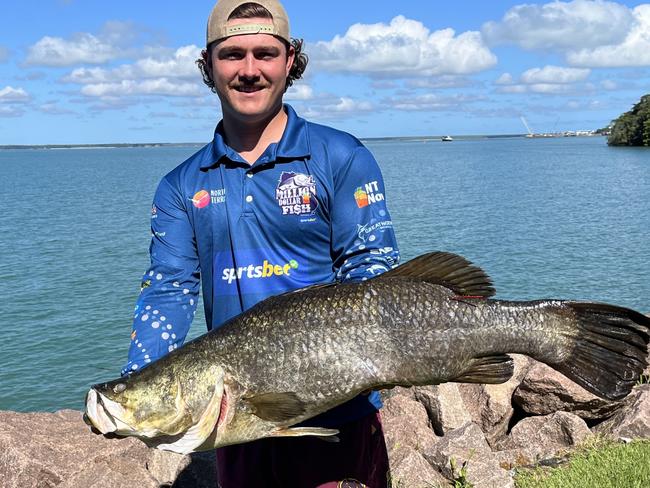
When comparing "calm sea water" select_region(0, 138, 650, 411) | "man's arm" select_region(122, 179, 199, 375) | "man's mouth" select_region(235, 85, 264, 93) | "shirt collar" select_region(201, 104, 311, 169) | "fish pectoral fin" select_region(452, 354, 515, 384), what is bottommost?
"calm sea water" select_region(0, 138, 650, 411)

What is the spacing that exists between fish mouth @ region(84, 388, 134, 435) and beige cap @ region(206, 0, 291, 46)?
6.43ft

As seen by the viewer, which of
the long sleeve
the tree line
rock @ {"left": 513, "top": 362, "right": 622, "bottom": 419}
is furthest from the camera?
the tree line

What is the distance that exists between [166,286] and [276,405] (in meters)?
1.00

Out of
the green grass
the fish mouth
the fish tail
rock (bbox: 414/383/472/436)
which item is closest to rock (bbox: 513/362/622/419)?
rock (bbox: 414/383/472/436)

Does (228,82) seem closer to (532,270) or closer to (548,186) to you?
(532,270)

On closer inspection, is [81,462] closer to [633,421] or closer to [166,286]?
[166,286]

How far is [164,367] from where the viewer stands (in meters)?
3.70

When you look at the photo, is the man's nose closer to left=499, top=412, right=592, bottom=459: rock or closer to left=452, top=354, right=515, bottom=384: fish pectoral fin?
left=452, top=354, right=515, bottom=384: fish pectoral fin

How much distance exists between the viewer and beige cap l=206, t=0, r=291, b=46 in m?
4.00

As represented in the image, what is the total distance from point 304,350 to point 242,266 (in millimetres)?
691

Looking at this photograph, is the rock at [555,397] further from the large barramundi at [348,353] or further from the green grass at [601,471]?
the large barramundi at [348,353]

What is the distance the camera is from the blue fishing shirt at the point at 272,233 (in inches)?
159

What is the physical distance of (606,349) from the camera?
377 cm

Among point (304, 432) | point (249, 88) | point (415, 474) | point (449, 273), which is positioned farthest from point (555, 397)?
point (249, 88)
